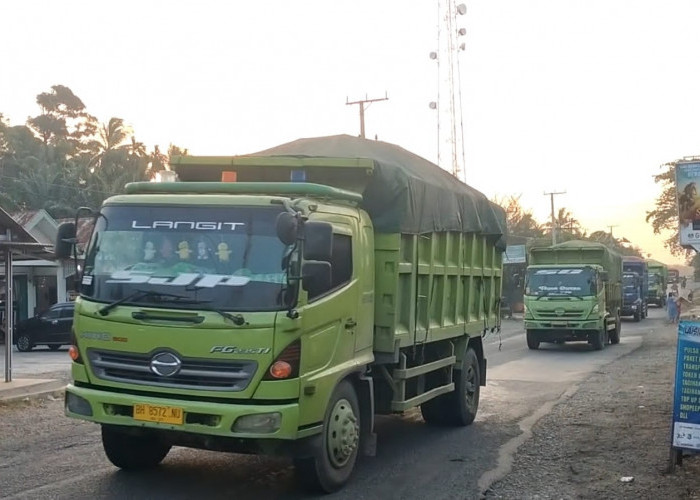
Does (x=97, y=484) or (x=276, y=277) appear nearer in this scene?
(x=276, y=277)

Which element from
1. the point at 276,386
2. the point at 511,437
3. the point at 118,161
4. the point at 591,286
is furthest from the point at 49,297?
the point at 276,386

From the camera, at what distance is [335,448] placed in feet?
21.5

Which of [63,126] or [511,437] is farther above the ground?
[63,126]

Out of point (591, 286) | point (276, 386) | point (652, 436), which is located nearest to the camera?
point (276, 386)

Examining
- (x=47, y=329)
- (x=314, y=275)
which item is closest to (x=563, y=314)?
(x=47, y=329)

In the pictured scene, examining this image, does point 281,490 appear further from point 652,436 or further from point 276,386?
point 652,436

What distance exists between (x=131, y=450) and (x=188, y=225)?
7.66ft

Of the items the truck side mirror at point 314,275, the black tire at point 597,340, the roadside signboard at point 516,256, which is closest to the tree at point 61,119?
the roadside signboard at point 516,256

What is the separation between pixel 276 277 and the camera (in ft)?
19.6

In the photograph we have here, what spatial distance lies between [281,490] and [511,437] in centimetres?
364

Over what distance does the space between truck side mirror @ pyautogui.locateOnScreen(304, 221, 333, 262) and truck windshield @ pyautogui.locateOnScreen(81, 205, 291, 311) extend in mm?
189

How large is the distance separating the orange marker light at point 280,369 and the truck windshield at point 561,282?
17577 mm

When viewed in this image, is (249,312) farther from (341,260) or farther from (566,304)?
(566,304)

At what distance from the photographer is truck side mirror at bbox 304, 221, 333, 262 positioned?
5.99 meters
